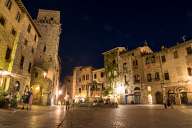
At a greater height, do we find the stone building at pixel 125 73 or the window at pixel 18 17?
the window at pixel 18 17

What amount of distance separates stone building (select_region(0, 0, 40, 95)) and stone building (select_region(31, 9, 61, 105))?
5872mm

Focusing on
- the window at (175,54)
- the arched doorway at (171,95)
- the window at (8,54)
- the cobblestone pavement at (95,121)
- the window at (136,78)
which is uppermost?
the window at (175,54)

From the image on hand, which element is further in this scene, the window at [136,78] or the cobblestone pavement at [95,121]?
the window at [136,78]

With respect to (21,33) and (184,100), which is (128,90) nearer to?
(184,100)

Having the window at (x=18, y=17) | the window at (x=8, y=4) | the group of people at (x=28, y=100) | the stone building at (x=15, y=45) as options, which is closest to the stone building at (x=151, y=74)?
the stone building at (x=15, y=45)

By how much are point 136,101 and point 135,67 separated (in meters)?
8.35

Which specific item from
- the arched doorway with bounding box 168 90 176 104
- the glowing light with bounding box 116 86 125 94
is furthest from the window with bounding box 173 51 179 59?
the glowing light with bounding box 116 86 125 94

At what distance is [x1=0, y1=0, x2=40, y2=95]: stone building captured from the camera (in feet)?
59.1

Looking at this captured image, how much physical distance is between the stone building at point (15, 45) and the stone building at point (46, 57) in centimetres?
587

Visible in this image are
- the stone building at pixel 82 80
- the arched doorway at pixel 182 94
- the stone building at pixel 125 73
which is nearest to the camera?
the arched doorway at pixel 182 94

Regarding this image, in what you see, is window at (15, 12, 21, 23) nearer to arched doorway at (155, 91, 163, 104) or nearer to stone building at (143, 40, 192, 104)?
stone building at (143, 40, 192, 104)

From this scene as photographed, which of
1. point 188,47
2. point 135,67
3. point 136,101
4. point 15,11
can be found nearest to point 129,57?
point 135,67

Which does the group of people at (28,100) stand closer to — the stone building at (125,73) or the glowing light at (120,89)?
the stone building at (125,73)

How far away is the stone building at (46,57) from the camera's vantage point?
103 ft
